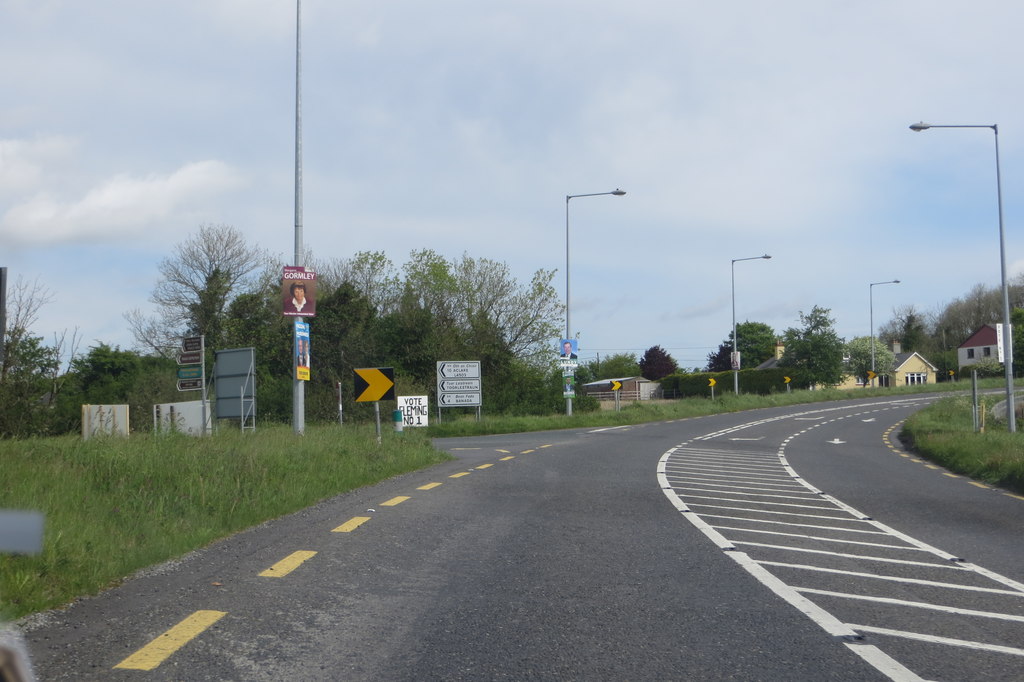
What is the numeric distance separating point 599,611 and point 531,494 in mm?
6539

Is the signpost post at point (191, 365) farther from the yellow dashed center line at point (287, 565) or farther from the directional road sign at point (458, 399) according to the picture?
the yellow dashed center line at point (287, 565)

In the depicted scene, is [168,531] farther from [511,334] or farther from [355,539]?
[511,334]

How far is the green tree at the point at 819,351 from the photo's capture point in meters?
76.6

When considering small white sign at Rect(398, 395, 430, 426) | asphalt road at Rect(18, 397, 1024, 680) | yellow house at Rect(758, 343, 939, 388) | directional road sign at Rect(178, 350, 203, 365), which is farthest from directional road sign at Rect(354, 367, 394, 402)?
yellow house at Rect(758, 343, 939, 388)

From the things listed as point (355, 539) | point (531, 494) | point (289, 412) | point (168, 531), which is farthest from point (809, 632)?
point (289, 412)

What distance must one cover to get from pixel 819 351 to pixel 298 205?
6440 centimetres

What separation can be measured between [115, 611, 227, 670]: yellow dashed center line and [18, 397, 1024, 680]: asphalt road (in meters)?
0.02

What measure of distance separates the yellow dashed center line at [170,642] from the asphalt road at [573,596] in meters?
0.02

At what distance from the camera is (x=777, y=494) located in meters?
13.4

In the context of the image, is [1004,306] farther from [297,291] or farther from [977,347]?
[977,347]

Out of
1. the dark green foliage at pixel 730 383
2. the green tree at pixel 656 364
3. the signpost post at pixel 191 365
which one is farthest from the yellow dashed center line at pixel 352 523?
the green tree at pixel 656 364

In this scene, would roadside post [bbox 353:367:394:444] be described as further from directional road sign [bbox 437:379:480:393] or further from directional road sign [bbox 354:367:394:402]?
directional road sign [bbox 437:379:480:393]

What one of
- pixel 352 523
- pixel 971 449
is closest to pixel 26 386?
pixel 352 523

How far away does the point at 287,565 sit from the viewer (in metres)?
7.21
